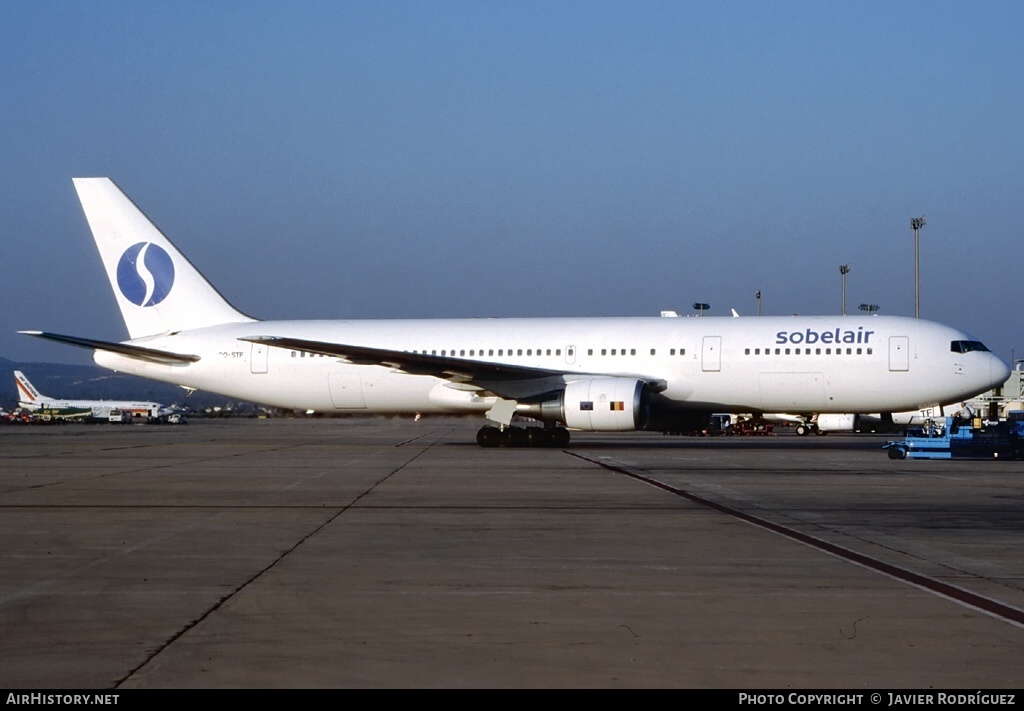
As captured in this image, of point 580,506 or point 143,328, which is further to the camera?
point 143,328

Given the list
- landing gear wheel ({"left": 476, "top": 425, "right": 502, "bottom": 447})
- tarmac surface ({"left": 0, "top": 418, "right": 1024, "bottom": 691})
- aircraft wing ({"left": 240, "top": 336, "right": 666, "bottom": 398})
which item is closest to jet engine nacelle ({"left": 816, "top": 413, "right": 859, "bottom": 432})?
aircraft wing ({"left": 240, "top": 336, "right": 666, "bottom": 398})

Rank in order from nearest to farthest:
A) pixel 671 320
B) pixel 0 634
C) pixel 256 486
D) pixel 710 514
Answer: pixel 0 634 < pixel 710 514 < pixel 256 486 < pixel 671 320

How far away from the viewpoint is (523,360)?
32.1 meters

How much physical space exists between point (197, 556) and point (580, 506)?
583 cm

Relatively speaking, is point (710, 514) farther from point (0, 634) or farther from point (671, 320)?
point (671, 320)

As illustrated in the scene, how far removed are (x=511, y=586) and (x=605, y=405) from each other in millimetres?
20696

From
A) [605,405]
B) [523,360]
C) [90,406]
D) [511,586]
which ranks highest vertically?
[523,360]

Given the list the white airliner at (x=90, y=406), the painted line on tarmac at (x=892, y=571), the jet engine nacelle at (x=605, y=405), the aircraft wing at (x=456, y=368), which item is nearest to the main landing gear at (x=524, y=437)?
the aircraft wing at (x=456, y=368)

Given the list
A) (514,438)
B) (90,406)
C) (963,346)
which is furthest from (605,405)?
(90,406)

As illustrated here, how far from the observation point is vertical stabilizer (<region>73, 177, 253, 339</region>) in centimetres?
3531

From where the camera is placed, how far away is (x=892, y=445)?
26984 mm

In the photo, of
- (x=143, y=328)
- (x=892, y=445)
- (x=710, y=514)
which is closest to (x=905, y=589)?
(x=710, y=514)

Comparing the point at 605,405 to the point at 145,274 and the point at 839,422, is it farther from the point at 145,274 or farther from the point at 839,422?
the point at 839,422

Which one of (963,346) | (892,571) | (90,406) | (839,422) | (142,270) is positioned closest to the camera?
(892,571)
